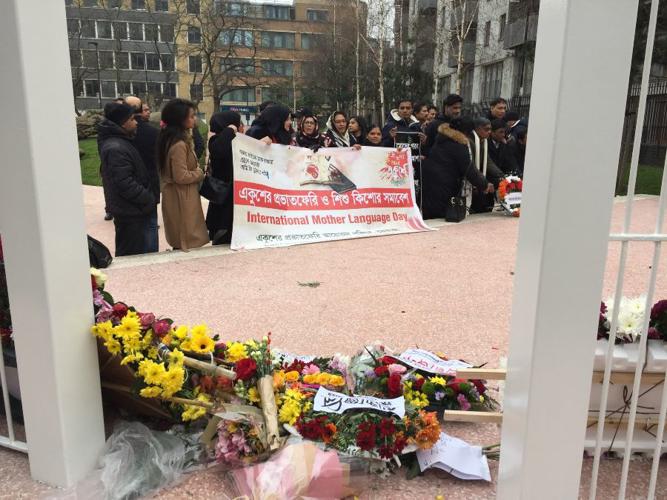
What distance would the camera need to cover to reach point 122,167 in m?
5.52

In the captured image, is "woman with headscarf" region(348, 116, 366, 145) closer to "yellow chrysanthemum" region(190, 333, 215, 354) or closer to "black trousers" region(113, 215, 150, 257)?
"black trousers" region(113, 215, 150, 257)

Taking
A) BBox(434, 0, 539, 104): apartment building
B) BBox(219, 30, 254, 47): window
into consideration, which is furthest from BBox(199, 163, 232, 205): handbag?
BBox(219, 30, 254, 47): window

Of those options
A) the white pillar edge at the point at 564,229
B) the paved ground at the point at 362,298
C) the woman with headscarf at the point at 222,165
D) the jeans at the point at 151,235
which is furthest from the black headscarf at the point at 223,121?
the white pillar edge at the point at 564,229

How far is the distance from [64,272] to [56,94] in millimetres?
654

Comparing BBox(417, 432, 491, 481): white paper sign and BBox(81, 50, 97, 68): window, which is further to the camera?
BBox(81, 50, 97, 68): window

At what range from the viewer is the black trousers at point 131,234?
604 cm

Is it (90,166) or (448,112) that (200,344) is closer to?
(448,112)

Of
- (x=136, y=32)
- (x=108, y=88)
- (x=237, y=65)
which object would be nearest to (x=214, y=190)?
(x=237, y=65)

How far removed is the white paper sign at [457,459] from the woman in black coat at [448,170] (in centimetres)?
584

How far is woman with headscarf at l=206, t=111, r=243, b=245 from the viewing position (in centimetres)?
659

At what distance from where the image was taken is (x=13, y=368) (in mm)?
2637

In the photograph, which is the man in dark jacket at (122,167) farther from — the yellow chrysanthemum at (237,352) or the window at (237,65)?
the window at (237,65)

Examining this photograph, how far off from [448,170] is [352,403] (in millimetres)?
6002

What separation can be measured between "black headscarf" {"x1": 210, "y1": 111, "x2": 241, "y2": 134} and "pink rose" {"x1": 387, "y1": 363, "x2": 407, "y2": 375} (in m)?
4.61
